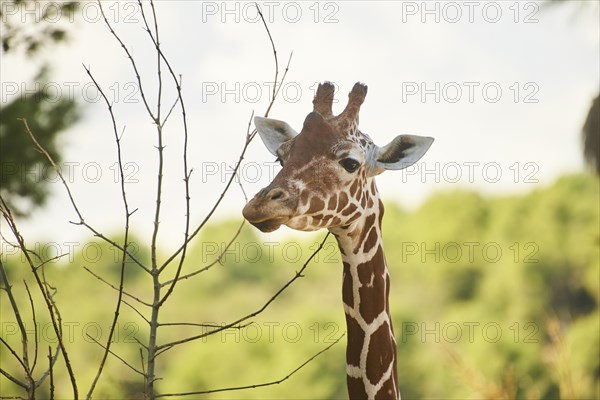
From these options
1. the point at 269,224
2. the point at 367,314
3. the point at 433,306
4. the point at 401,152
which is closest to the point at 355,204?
the point at 401,152

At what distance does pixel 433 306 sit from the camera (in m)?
50.1

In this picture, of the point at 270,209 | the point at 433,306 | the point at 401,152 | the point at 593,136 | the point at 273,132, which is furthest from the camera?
the point at 433,306

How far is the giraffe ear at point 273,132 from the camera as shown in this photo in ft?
14.2

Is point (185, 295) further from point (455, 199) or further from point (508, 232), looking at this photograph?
point (508, 232)

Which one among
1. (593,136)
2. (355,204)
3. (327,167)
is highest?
(593,136)

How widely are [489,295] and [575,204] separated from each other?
18.8ft

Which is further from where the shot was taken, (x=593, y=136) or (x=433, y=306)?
(x=433, y=306)

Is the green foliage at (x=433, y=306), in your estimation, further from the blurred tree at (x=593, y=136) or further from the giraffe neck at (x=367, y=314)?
the giraffe neck at (x=367, y=314)

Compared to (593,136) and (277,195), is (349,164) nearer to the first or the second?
(277,195)

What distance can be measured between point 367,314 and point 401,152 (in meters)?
0.66

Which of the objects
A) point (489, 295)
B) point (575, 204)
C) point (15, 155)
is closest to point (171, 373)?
point (489, 295)

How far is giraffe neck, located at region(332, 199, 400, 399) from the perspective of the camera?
4.01 meters

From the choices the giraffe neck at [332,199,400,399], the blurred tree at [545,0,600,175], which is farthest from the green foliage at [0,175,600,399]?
the giraffe neck at [332,199,400,399]

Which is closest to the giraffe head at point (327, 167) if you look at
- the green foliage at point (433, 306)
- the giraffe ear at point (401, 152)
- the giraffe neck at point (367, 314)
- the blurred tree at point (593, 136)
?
the giraffe ear at point (401, 152)
